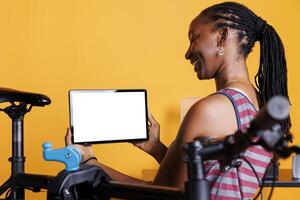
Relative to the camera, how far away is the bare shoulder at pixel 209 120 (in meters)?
0.99

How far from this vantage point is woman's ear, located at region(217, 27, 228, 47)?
1.16 m

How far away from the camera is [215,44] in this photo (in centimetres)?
116

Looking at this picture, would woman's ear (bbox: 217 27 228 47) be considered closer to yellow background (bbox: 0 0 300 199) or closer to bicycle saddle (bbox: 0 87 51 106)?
bicycle saddle (bbox: 0 87 51 106)

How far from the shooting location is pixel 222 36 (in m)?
1.16

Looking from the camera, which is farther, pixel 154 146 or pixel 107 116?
pixel 107 116

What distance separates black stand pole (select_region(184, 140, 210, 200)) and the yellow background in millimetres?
1804

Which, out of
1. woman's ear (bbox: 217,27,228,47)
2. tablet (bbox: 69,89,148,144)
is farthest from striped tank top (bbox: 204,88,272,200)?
tablet (bbox: 69,89,148,144)

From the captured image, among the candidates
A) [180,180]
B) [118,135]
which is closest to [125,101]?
[118,135]

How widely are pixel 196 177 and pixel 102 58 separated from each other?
1874 mm

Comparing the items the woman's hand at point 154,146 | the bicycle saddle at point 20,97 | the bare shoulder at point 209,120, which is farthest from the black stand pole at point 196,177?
the woman's hand at point 154,146

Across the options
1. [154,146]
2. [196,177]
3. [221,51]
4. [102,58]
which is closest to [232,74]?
[221,51]

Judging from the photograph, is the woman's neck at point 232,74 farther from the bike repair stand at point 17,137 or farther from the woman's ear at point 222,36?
the bike repair stand at point 17,137

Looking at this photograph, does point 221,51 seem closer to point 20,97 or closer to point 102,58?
point 20,97

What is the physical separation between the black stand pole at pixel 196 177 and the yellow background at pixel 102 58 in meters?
1.80
